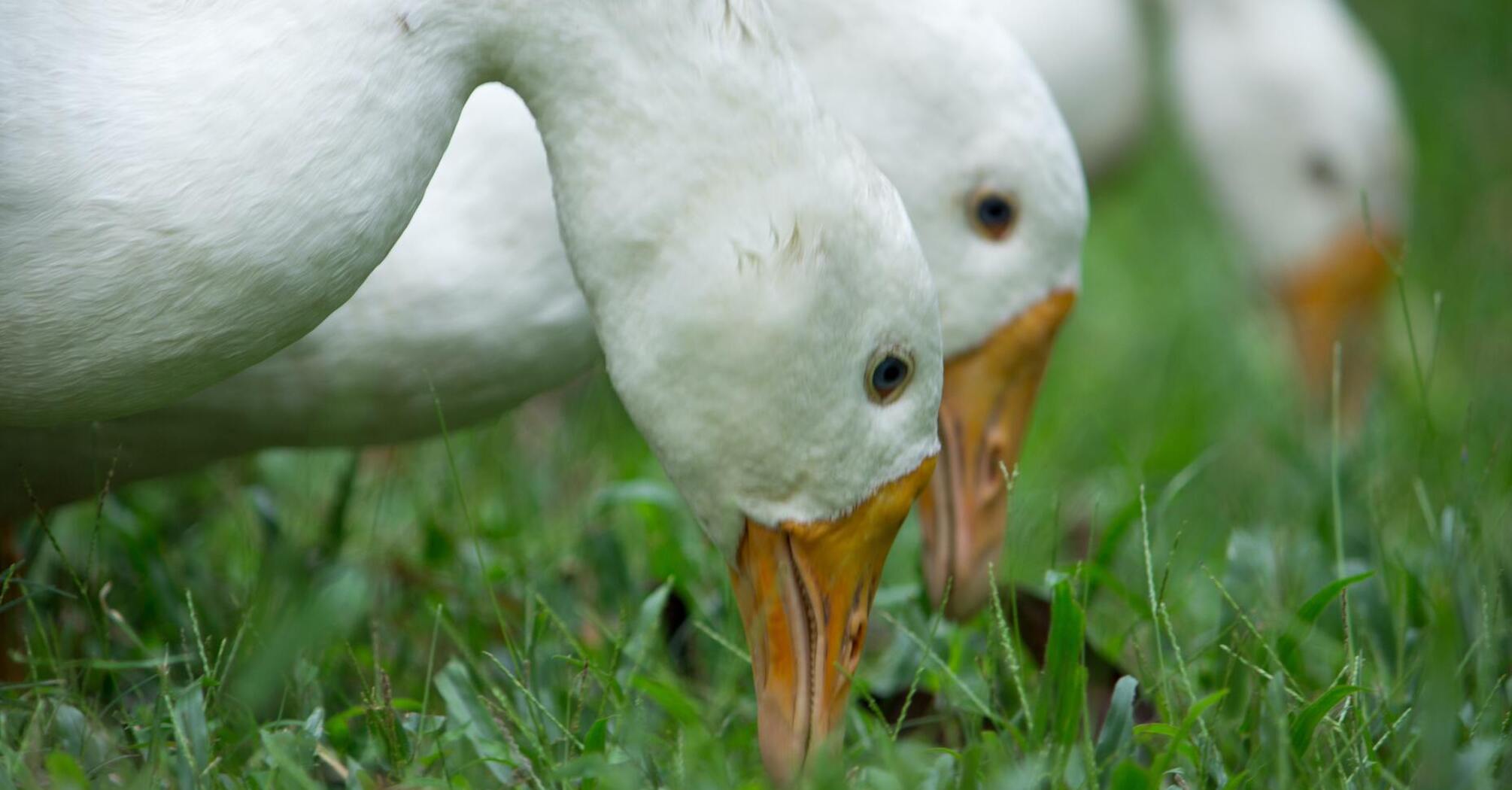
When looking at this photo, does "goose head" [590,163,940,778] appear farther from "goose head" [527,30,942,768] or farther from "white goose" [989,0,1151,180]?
"white goose" [989,0,1151,180]

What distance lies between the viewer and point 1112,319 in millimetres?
5809

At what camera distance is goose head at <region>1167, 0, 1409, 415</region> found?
174 inches

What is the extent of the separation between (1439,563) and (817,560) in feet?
4.00

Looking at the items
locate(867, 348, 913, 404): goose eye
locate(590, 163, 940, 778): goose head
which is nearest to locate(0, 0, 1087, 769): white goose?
locate(590, 163, 940, 778): goose head

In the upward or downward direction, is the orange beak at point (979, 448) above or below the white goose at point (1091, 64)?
below

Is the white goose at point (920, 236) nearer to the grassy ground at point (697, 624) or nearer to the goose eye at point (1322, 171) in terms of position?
the grassy ground at point (697, 624)

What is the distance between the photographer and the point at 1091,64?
3934 mm

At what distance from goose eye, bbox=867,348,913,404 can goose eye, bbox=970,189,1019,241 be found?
0.79 metres

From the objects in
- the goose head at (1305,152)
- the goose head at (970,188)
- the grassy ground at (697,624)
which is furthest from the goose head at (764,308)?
the goose head at (1305,152)

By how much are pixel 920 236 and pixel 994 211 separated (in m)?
0.13

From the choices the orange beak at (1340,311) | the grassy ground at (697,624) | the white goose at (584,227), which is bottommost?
the orange beak at (1340,311)

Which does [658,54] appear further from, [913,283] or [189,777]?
[189,777]

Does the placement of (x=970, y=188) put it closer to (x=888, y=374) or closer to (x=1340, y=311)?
(x=888, y=374)

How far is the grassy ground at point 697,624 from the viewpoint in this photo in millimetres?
1973
